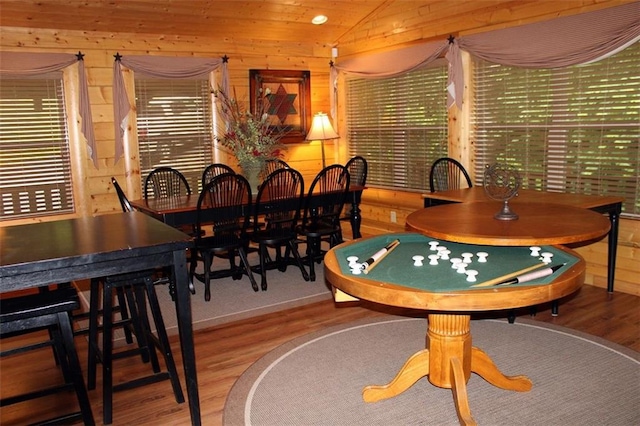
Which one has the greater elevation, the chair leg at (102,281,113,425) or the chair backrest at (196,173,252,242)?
the chair backrest at (196,173,252,242)

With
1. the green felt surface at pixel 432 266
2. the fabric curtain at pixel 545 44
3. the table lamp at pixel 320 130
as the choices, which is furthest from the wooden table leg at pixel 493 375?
the table lamp at pixel 320 130

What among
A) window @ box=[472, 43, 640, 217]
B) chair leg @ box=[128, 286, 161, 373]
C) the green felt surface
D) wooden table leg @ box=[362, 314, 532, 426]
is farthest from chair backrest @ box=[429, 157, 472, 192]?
chair leg @ box=[128, 286, 161, 373]

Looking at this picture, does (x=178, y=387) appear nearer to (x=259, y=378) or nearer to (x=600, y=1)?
A: (x=259, y=378)

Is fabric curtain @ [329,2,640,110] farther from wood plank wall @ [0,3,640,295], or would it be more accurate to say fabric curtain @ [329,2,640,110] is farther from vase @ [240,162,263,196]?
vase @ [240,162,263,196]

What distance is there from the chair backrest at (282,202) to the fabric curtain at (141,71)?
197 cm

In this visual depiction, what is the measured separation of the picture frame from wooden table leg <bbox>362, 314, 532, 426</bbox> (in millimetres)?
4324

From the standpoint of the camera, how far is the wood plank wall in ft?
14.4

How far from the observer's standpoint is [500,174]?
291 cm

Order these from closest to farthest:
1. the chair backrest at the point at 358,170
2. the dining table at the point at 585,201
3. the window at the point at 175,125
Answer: the dining table at the point at 585,201 < the chair backrest at the point at 358,170 < the window at the point at 175,125

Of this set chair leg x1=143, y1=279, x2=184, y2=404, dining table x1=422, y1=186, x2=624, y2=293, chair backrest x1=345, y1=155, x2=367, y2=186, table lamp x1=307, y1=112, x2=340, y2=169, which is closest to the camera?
chair leg x1=143, y1=279, x2=184, y2=404

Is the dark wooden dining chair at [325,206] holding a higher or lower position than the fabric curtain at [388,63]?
lower

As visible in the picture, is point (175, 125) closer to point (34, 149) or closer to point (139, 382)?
point (34, 149)

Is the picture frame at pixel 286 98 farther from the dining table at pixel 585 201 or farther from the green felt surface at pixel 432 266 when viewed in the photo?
the green felt surface at pixel 432 266

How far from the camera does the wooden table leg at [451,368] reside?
2336 millimetres
